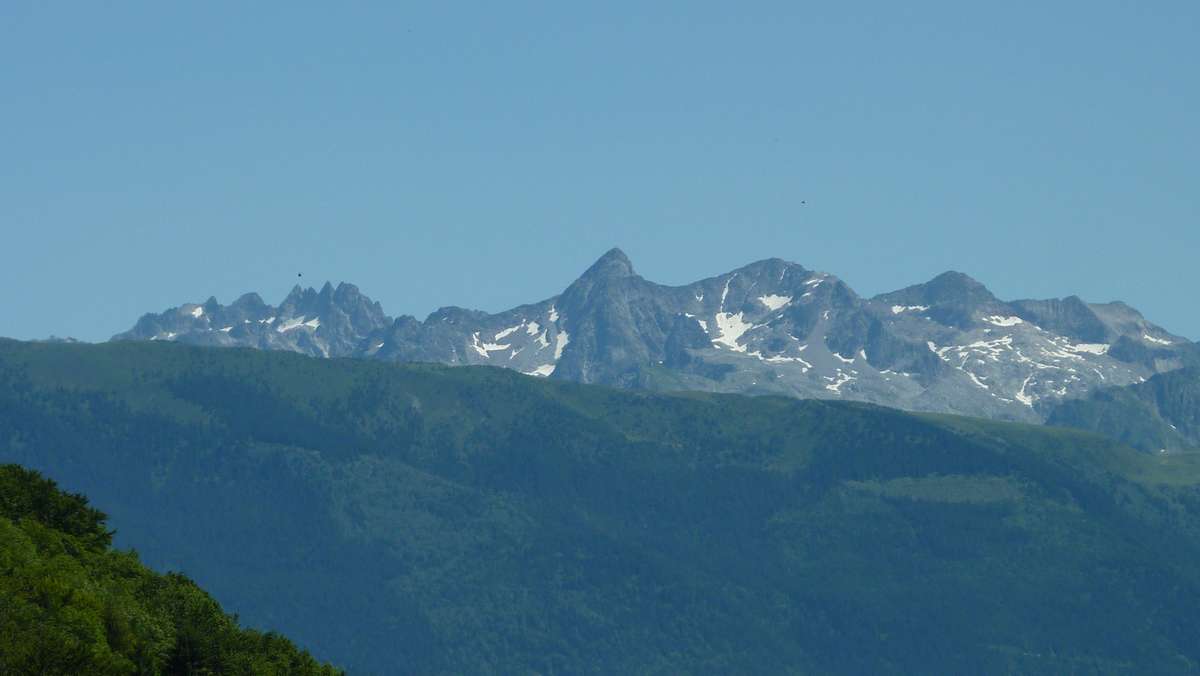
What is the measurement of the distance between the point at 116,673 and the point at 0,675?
1195 cm

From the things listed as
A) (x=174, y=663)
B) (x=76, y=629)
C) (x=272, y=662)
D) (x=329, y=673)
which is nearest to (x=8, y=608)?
(x=76, y=629)

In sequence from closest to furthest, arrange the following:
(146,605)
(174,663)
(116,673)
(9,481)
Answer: (116,673), (174,663), (146,605), (9,481)

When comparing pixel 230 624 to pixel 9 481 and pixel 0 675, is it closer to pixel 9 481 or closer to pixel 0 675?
pixel 9 481

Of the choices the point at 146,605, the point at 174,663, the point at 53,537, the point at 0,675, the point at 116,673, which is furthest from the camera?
the point at 53,537

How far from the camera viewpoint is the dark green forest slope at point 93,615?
13200 cm

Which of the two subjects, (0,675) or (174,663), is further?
(174,663)

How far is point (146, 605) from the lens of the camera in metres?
170

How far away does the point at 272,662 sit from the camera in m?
177

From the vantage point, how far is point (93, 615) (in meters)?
143

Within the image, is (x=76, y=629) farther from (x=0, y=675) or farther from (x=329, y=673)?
(x=329, y=673)

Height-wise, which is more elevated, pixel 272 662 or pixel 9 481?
pixel 9 481

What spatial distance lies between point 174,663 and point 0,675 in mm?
35607

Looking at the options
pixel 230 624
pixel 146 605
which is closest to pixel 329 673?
pixel 230 624

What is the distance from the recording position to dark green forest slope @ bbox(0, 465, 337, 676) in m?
132
